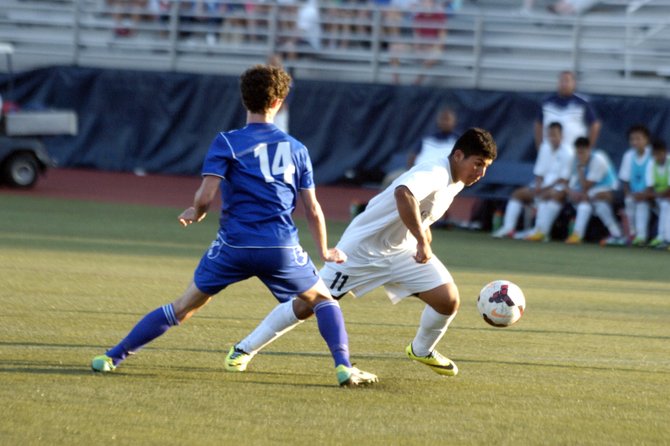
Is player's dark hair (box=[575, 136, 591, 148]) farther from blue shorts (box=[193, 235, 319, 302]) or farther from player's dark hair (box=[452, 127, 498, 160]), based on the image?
blue shorts (box=[193, 235, 319, 302])

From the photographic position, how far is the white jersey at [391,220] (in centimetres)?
719

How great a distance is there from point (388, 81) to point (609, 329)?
1518cm

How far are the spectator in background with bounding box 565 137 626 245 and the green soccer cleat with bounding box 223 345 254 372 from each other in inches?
421

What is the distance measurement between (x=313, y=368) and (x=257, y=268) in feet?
3.23

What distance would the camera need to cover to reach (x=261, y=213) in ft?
21.9

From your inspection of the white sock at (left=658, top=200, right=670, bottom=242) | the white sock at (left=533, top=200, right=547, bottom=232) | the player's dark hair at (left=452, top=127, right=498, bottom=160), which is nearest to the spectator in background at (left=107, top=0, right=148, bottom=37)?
the white sock at (left=533, top=200, right=547, bottom=232)

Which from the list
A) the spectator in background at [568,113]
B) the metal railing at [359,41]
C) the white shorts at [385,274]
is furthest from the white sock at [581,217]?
the white shorts at [385,274]

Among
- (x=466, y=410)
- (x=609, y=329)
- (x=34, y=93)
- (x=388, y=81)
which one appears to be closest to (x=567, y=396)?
(x=466, y=410)

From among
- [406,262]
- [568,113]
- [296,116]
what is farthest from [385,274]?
[296,116]

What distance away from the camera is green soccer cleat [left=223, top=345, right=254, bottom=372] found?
23.6 feet

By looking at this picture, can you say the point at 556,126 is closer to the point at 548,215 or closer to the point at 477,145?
the point at 548,215

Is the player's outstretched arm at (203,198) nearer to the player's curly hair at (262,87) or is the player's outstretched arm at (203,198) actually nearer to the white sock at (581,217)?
the player's curly hair at (262,87)

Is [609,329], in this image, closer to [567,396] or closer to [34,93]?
[567,396]

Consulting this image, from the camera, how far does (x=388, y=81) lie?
958 inches
